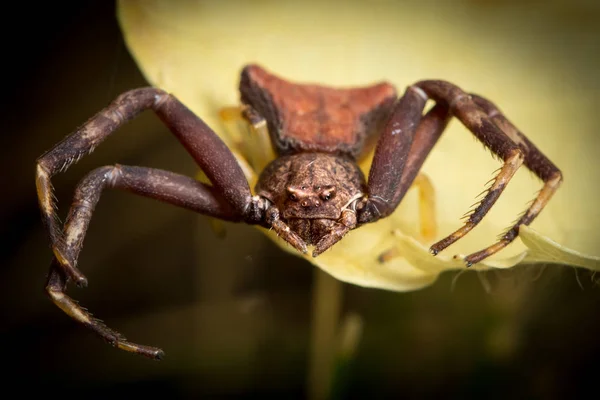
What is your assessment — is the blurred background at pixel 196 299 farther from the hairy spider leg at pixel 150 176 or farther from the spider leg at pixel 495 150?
the hairy spider leg at pixel 150 176

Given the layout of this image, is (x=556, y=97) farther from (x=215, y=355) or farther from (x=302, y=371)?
(x=215, y=355)

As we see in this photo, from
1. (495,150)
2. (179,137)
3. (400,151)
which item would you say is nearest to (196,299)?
(179,137)

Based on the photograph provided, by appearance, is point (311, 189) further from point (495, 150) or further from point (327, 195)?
point (495, 150)

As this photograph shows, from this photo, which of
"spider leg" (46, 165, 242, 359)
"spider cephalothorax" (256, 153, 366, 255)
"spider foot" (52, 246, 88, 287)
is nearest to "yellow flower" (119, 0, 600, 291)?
"spider cephalothorax" (256, 153, 366, 255)

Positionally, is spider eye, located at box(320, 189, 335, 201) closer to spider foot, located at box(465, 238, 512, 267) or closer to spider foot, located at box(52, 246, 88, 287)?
spider foot, located at box(465, 238, 512, 267)

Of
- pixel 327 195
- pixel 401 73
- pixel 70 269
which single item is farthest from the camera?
pixel 401 73
